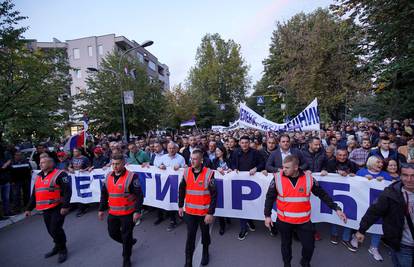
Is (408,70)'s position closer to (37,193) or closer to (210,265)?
(210,265)

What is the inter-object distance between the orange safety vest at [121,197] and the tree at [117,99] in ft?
40.9

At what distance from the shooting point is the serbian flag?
315 inches

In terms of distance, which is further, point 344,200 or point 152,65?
point 152,65

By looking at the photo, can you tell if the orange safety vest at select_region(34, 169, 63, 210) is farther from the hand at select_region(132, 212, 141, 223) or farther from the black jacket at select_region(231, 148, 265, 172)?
the black jacket at select_region(231, 148, 265, 172)

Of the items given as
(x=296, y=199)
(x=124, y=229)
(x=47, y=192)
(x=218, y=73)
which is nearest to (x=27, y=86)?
(x=47, y=192)

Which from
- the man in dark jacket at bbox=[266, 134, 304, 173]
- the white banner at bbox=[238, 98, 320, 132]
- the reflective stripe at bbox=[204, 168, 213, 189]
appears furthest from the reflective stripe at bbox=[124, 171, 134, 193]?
the white banner at bbox=[238, 98, 320, 132]

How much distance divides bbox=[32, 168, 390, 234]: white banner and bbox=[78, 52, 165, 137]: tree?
10917mm

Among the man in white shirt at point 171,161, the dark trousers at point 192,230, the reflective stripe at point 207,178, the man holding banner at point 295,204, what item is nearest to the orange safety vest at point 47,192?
the man in white shirt at point 171,161

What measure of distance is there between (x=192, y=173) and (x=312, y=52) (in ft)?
55.5

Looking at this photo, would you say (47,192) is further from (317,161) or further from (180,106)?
(180,106)

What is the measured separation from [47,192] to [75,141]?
191 inches

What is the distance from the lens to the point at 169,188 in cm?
508

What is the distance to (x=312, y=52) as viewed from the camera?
17016 millimetres

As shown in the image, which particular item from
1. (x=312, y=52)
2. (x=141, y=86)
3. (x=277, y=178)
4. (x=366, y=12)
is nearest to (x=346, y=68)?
(x=312, y=52)
